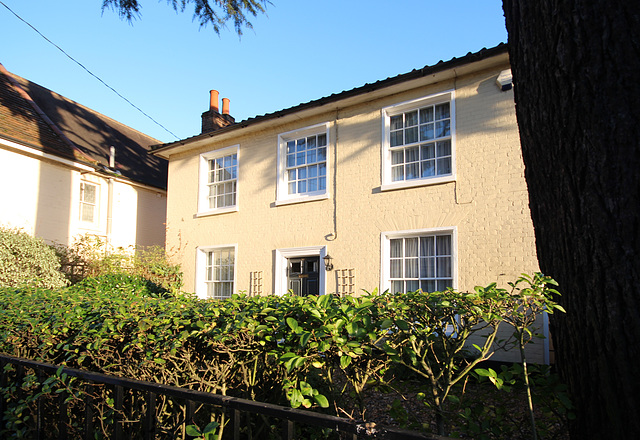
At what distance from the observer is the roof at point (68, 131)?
14672 mm

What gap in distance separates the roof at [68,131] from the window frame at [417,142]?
10271 millimetres

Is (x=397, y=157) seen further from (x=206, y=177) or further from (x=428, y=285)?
(x=206, y=177)

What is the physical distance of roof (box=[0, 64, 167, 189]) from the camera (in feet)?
48.1

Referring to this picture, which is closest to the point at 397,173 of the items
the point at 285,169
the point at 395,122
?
the point at 395,122

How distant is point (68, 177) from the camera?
49.8ft

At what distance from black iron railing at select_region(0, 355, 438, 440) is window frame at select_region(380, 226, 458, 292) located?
6.63 meters

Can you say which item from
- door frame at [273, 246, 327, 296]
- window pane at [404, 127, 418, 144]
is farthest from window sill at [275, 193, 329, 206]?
window pane at [404, 127, 418, 144]

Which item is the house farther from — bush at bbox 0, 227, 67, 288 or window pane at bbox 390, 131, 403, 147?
window pane at bbox 390, 131, 403, 147

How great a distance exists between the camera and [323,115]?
11.5m

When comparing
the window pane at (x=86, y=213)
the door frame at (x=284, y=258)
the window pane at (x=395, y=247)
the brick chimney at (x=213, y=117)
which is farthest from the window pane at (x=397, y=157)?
the window pane at (x=86, y=213)

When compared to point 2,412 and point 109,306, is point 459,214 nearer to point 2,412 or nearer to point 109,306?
point 109,306

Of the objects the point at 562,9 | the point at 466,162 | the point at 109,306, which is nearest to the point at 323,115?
the point at 466,162

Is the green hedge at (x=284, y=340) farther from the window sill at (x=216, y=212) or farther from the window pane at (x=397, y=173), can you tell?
the window sill at (x=216, y=212)

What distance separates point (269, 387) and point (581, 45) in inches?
101
